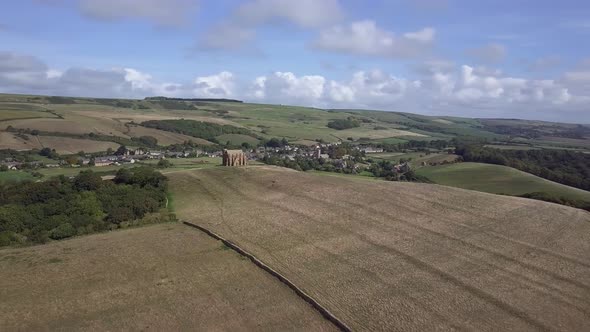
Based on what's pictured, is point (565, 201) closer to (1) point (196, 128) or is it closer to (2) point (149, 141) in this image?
(2) point (149, 141)

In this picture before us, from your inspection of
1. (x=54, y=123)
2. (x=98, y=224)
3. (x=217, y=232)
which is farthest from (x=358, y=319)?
(x=54, y=123)

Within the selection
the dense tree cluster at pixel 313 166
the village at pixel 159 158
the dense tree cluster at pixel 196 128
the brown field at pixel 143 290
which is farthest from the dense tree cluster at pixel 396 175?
the dense tree cluster at pixel 196 128

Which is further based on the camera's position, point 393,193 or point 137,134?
point 137,134

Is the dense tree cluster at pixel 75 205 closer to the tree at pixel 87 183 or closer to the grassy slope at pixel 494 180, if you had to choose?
the tree at pixel 87 183

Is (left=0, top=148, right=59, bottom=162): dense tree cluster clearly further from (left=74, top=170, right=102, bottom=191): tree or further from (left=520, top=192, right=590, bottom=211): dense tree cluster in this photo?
(left=520, top=192, right=590, bottom=211): dense tree cluster

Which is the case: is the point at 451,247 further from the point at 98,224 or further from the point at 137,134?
the point at 137,134

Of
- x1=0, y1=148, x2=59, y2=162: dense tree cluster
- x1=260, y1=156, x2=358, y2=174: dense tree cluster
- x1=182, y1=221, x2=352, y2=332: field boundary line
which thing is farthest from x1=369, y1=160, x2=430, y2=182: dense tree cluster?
x1=0, y1=148, x2=59, y2=162: dense tree cluster

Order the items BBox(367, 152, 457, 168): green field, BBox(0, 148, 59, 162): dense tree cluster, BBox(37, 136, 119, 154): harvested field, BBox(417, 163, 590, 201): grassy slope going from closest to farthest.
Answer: BBox(417, 163, 590, 201): grassy slope < BBox(0, 148, 59, 162): dense tree cluster < BBox(37, 136, 119, 154): harvested field < BBox(367, 152, 457, 168): green field

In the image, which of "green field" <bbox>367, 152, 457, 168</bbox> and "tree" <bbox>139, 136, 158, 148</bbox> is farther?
"tree" <bbox>139, 136, 158, 148</bbox>
